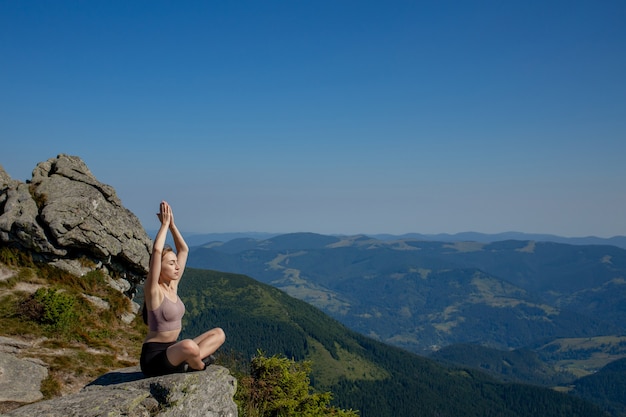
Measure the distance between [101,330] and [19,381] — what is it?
20.9ft

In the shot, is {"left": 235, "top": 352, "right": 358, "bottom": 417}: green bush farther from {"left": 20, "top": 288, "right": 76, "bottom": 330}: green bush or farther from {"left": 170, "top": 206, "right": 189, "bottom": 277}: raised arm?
{"left": 20, "top": 288, "right": 76, "bottom": 330}: green bush

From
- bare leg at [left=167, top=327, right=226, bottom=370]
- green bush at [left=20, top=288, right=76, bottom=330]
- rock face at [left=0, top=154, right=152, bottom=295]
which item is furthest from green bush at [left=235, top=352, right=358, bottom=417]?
rock face at [left=0, top=154, right=152, bottom=295]

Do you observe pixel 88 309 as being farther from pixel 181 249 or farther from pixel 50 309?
pixel 181 249

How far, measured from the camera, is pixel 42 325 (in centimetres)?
1809

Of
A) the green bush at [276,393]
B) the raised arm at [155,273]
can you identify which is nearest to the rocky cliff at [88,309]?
the raised arm at [155,273]

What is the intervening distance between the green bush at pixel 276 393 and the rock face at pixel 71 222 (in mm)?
10544

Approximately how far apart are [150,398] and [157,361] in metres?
1.07

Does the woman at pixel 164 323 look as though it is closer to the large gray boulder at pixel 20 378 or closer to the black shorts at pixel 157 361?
the black shorts at pixel 157 361

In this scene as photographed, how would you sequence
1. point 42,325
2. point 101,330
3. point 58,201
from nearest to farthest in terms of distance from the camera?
point 42,325, point 101,330, point 58,201

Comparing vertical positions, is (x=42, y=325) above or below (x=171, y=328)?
below

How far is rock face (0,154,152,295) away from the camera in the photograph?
22.0 metres

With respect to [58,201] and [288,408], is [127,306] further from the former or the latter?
[288,408]

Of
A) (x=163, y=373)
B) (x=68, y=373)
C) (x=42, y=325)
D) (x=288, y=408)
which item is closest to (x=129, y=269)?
(x=42, y=325)

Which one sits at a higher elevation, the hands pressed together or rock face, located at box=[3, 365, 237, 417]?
the hands pressed together
